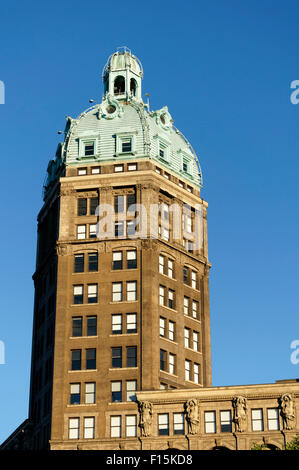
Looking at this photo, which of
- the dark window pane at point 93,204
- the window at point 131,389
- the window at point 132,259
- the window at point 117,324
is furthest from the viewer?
the dark window pane at point 93,204

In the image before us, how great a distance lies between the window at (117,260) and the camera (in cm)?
14188

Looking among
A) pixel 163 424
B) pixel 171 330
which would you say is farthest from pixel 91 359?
pixel 163 424

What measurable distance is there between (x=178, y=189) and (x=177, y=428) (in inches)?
1479

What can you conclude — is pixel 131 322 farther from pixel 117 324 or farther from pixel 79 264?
pixel 79 264

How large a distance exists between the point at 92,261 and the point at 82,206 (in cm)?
892

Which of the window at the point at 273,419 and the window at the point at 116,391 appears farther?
the window at the point at 116,391

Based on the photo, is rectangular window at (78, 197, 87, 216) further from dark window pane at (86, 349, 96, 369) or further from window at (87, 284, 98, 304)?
dark window pane at (86, 349, 96, 369)

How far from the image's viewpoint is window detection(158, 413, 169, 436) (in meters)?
128

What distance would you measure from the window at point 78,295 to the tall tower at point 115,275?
0.44 ft

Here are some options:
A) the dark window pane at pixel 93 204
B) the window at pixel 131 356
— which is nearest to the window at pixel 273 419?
the window at pixel 131 356

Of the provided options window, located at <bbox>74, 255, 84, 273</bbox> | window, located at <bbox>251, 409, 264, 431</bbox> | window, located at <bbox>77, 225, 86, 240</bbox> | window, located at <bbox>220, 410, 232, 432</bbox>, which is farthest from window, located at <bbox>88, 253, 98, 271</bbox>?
window, located at <bbox>251, 409, 264, 431</bbox>

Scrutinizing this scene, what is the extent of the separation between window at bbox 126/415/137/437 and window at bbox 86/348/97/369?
8.88m

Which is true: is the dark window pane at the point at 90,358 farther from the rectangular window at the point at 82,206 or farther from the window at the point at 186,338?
the rectangular window at the point at 82,206

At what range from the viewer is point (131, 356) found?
136 meters
